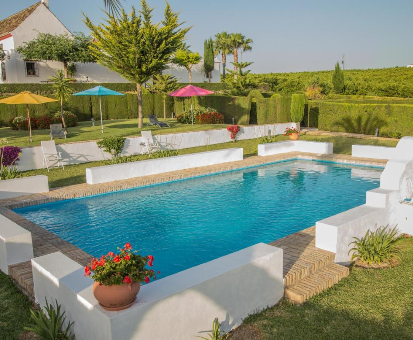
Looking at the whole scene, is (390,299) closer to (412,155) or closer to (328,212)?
(412,155)

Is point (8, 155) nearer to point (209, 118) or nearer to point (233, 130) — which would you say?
point (233, 130)

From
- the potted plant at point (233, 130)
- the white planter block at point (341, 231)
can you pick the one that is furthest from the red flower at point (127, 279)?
the potted plant at point (233, 130)

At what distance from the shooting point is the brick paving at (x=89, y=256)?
558cm

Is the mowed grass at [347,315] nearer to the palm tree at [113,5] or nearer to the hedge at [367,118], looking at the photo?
the palm tree at [113,5]

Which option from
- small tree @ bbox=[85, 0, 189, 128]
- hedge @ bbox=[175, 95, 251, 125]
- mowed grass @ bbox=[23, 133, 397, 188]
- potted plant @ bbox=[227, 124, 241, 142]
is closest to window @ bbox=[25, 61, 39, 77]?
hedge @ bbox=[175, 95, 251, 125]

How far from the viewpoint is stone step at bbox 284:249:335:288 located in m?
5.41

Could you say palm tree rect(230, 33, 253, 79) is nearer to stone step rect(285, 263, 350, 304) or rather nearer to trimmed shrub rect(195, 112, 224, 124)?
trimmed shrub rect(195, 112, 224, 124)

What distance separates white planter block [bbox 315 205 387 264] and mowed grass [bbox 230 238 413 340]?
1.84ft

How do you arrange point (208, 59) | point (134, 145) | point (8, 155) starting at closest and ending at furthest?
point (8, 155), point (134, 145), point (208, 59)

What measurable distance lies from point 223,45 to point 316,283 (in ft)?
188

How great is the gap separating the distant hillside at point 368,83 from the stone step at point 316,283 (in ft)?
93.2

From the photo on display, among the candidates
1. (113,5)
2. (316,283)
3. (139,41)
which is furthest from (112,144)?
(113,5)

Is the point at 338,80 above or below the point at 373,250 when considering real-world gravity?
above

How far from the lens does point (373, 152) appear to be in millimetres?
15281
